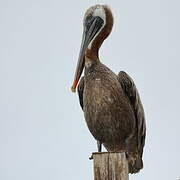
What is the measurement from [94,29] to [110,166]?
3435 millimetres

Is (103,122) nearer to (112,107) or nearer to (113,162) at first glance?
(112,107)

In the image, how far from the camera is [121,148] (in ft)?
20.0

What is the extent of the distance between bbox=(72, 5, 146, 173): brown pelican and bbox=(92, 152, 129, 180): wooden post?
234 cm

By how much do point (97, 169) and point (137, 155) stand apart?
9.82 ft

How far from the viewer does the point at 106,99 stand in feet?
19.2

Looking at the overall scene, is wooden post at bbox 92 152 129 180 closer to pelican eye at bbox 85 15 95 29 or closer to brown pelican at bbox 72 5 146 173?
brown pelican at bbox 72 5 146 173

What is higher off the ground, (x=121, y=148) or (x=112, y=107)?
(x=112, y=107)

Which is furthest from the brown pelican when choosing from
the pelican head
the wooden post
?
the wooden post

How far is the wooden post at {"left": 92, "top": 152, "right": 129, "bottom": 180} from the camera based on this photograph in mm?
3359

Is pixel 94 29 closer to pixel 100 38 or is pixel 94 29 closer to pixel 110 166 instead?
pixel 100 38

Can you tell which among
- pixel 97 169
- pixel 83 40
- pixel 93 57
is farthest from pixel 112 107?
pixel 97 169

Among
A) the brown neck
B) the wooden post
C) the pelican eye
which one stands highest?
the pelican eye

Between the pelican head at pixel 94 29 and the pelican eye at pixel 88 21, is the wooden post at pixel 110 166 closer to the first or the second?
the pelican head at pixel 94 29

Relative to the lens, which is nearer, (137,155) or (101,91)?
(101,91)
